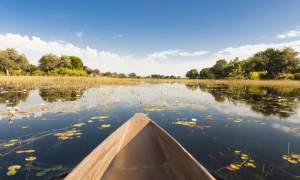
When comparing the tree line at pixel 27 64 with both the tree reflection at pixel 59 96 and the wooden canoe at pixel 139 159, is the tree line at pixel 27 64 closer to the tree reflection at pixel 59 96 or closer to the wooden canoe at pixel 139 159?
the tree reflection at pixel 59 96

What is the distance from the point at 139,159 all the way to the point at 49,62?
59068 mm

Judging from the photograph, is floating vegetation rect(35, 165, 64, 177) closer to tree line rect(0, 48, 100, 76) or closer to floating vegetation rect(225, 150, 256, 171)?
floating vegetation rect(225, 150, 256, 171)

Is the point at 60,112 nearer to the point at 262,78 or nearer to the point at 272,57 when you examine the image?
the point at 262,78

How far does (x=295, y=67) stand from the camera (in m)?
45.0

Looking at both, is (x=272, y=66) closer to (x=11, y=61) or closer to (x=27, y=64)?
(x=11, y=61)

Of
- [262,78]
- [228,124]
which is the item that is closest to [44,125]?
[228,124]

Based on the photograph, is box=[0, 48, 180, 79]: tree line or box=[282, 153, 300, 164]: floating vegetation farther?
box=[0, 48, 180, 79]: tree line

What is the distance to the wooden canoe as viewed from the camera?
1986 millimetres

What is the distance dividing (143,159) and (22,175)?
1.95 meters

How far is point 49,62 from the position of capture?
50.0m

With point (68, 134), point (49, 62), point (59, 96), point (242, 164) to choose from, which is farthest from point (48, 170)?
point (49, 62)

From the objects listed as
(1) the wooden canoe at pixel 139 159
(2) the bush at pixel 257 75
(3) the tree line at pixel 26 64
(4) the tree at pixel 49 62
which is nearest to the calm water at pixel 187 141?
(1) the wooden canoe at pixel 139 159

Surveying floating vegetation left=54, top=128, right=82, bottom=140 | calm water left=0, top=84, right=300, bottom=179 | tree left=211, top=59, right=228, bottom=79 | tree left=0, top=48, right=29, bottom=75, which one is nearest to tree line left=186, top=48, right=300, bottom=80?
tree left=211, top=59, right=228, bottom=79

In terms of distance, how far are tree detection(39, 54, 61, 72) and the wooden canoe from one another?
58.0 m
